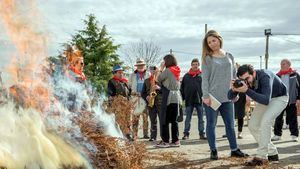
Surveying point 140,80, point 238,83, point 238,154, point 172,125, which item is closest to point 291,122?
point 172,125

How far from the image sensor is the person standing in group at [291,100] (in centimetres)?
1062

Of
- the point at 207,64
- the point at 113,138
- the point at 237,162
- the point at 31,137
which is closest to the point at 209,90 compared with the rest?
the point at 207,64

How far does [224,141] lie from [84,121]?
18.4 ft

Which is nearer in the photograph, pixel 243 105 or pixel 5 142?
pixel 5 142

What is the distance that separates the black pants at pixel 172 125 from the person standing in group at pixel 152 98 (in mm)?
1283

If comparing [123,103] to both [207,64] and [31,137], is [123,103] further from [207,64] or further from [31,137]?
[31,137]

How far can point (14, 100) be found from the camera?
188 inches

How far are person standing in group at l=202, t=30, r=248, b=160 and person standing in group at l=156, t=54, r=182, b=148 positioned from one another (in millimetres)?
1874

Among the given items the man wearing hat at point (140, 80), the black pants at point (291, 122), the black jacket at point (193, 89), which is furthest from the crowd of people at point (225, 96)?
the black pants at point (291, 122)

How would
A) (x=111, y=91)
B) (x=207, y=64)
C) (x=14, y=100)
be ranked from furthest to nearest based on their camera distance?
(x=111, y=91), (x=207, y=64), (x=14, y=100)

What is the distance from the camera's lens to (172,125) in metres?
9.16

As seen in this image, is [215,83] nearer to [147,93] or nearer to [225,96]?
[225,96]

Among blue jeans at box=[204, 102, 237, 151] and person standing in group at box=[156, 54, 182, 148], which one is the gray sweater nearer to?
blue jeans at box=[204, 102, 237, 151]

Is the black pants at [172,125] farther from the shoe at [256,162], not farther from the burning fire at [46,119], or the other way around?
the burning fire at [46,119]
